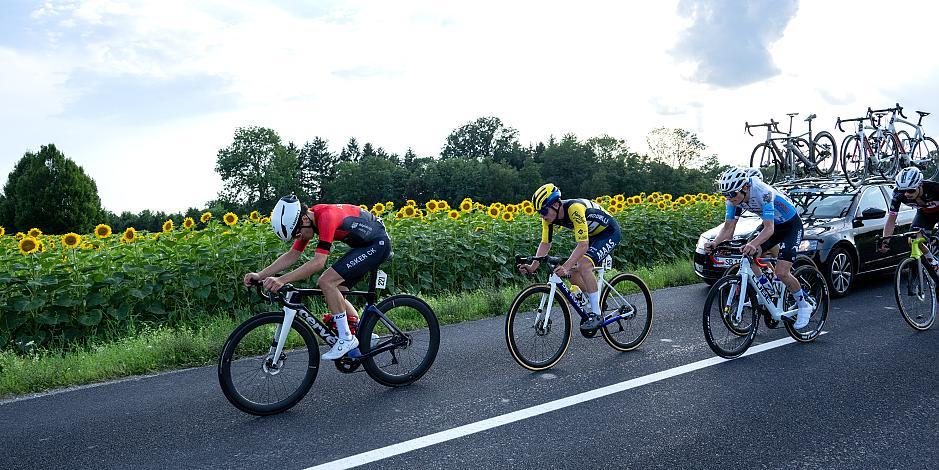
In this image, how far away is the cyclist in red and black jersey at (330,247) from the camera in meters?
5.30

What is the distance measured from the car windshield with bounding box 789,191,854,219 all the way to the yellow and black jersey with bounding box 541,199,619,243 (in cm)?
575

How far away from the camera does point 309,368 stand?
5.62 metres

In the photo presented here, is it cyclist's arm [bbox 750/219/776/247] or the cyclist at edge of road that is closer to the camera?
cyclist's arm [bbox 750/219/776/247]

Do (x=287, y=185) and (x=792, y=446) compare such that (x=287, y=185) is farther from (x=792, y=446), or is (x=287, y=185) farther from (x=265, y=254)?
(x=792, y=446)

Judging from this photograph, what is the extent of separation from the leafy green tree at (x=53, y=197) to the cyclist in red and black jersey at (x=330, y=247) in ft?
207

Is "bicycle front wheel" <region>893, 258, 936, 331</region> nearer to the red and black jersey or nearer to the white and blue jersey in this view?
the white and blue jersey

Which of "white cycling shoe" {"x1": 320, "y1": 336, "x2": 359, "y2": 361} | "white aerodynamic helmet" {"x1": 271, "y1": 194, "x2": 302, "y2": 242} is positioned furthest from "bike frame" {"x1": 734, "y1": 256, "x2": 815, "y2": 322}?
"white aerodynamic helmet" {"x1": 271, "y1": 194, "x2": 302, "y2": 242}

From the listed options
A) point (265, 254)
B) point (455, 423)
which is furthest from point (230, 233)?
point (455, 423)

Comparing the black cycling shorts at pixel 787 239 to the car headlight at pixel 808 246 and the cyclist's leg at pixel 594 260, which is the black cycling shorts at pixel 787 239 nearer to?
the cyclist's leg at pixel 594 260

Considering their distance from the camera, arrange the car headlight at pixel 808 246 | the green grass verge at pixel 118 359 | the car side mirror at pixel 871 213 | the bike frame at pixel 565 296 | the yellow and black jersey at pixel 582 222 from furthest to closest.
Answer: the car headlight at pixel 808 246, the car side mirror at pixel 871 213, the yellow and black jersey at pixel 582 222, the bike frame at pixel 565 296, the green grass verge at pixel 118 359

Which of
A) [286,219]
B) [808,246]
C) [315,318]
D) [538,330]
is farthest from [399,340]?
[808,246]

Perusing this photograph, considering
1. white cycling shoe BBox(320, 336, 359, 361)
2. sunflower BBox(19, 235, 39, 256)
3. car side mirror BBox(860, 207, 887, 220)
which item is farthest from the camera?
car side mirror BBox(860, 207, 887, 220)

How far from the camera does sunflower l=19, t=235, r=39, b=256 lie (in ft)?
26.6

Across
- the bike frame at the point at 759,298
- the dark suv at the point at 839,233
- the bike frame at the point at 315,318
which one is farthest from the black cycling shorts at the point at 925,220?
the bike frame at the point at 315,318
